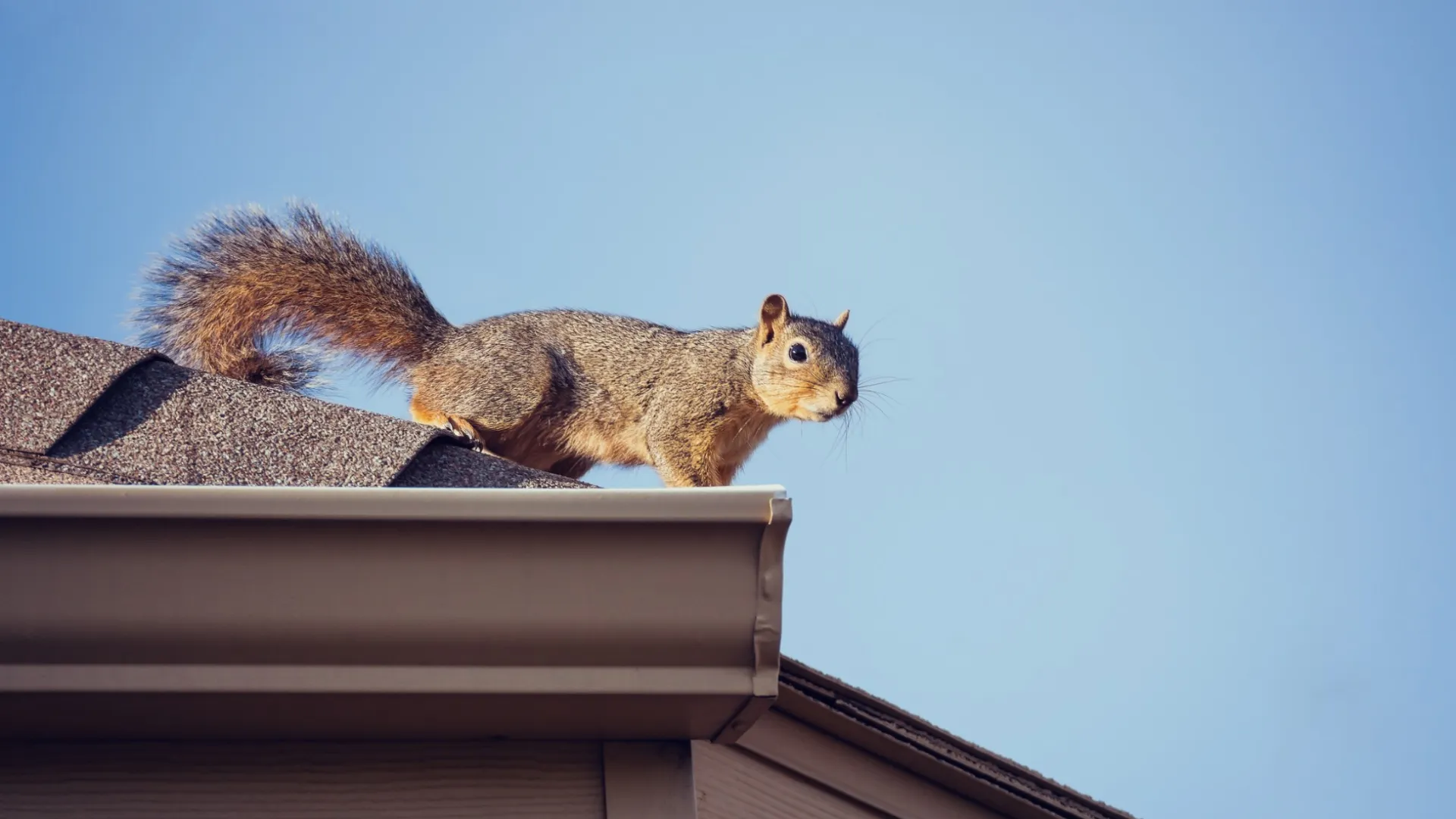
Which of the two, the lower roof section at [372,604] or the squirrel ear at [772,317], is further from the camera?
the squirrel ear at [772,317]

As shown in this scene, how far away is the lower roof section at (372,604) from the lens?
1.44m

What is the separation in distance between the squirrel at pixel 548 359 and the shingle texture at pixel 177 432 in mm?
1928

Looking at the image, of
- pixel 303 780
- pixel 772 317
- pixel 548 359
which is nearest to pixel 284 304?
pixel 548 359

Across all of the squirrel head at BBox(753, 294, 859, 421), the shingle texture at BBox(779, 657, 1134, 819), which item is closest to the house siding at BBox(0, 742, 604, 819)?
the shingle texture at BBox(779, 657, 1134, 819)

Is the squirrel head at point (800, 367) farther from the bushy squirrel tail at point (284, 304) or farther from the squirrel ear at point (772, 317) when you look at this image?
the bushy squirrel tail at point (284, 304)

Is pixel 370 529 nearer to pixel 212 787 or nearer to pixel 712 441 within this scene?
pixel 212 787

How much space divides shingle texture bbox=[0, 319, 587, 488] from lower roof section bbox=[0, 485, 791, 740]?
9.8 inches

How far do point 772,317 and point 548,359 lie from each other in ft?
3.24

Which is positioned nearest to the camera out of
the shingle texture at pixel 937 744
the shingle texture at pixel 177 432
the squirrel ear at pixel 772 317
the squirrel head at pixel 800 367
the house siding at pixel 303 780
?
the house siding at pixel 303 780

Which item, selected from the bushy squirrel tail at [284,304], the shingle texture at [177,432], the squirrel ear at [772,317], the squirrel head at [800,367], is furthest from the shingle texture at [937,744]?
the squirrel ear at [772,317]

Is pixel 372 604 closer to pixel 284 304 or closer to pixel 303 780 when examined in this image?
pixel 303 780

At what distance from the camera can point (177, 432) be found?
1.83m

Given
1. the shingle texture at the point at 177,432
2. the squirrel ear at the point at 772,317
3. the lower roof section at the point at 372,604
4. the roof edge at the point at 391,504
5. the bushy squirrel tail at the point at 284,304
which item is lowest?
the lower roof section at the point at 372,604

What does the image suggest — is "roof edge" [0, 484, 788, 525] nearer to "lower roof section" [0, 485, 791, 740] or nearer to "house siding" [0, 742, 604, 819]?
"lower roof section" [0, 485, 791, 740]
